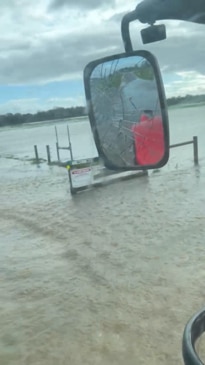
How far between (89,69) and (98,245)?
557 centimetres

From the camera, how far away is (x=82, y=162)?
1211 centimetres

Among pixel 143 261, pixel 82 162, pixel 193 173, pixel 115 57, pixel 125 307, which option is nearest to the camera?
pixel 115 57

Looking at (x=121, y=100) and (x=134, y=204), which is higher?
(x=121, y=100)

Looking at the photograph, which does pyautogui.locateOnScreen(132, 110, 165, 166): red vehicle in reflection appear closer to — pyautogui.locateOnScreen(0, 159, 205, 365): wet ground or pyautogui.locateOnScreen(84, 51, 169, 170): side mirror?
pyautogui.locateOnScreen(84, 51, 169, 170): side mirror

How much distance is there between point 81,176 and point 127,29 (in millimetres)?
10568

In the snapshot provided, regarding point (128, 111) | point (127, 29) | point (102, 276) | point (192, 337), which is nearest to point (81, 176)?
point (102, 276)

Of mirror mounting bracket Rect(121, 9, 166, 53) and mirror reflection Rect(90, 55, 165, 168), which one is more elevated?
mirror mounting bracket Rect(121, 9, 166, 53)

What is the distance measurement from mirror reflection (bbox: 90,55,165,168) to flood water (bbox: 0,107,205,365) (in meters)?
0.29

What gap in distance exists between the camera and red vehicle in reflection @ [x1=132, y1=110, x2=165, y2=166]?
1661 millimetres

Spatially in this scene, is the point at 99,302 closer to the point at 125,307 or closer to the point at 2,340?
the point at 125,307

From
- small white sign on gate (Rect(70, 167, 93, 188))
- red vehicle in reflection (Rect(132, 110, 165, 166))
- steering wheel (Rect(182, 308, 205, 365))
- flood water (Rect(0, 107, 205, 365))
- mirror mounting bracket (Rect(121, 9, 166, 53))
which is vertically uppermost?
mirror mounting bracket (Rect(121, 9, 166, 53))

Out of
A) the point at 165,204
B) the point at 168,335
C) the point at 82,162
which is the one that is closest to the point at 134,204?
the point at 165,204

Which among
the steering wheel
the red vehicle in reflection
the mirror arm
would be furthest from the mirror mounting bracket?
the steering wheel

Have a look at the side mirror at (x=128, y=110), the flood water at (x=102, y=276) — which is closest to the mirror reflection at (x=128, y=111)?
the side mirror at (x=128, y=110)
